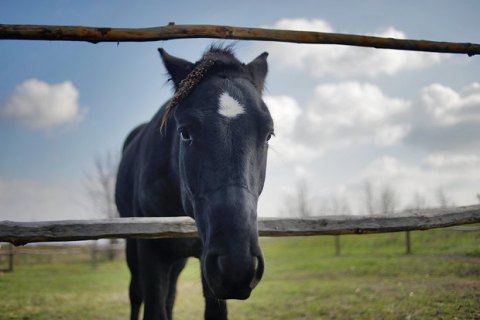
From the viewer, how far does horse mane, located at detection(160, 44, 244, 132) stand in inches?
112

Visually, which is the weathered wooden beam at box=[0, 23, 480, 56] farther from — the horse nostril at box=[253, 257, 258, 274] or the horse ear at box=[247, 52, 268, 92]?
the horse nostril at box=[253, 257, 258, 274]

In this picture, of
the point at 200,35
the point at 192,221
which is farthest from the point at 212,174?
the point at 200,35

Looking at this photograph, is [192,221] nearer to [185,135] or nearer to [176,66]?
[185,135]

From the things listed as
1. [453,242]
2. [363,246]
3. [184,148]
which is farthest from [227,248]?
[363,246]

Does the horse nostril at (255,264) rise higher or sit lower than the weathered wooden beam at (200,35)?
lower

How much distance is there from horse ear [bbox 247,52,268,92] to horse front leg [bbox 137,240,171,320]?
1862 mm

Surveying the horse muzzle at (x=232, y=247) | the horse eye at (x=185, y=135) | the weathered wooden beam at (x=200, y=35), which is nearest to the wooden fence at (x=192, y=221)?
the weathered wooden beam at (x=200, y=35)

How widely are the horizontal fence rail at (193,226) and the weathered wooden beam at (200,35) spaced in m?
1.42

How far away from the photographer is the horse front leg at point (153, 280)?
349 centimetres

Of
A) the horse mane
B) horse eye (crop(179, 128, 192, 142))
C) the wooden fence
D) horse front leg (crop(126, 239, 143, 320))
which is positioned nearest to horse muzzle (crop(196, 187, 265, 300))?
horse eye (crop(179, 128, 192, 142))

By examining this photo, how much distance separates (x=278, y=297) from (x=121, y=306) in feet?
11.4

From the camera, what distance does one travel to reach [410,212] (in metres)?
3.65

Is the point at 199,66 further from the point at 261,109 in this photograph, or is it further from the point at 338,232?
the point at 338,232

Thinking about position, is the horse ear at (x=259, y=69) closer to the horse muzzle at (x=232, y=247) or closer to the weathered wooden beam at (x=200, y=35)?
the weathered wooden beam at (x=200, y=35)
